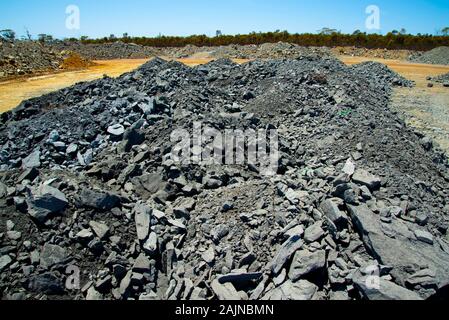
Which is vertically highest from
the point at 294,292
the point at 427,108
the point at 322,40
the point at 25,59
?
the point at 322,40

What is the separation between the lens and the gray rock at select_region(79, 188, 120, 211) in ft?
16.7

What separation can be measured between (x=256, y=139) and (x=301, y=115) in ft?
9.94

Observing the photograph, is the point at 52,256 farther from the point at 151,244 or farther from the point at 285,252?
the point at 285,252

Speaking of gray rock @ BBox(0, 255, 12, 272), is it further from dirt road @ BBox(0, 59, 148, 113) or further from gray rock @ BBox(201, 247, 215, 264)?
dirt road @ BBox(0, 59, 148, 113)

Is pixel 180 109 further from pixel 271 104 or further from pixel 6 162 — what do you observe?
pixel 6 162

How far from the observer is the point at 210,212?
5449mm

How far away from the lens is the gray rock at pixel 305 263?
4.11 meters

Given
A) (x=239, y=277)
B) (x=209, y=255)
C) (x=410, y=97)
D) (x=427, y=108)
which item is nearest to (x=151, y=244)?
(x=209, y=255)

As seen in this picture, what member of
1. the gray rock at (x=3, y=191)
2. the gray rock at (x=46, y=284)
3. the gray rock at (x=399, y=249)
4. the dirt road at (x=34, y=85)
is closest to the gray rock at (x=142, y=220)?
the gray rock at (x=46, y=284)

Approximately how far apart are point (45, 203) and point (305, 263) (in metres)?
4.07

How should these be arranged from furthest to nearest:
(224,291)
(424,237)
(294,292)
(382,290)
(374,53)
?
(374,53)
(424,237)
(224,291)
(294,292)
(382,290)

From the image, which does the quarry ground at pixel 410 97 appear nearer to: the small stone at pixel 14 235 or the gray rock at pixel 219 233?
the gray rock at pixel 219 233

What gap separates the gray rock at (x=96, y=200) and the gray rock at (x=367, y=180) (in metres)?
4.47

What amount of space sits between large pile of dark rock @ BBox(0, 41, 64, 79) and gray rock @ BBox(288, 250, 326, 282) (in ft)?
80.9
